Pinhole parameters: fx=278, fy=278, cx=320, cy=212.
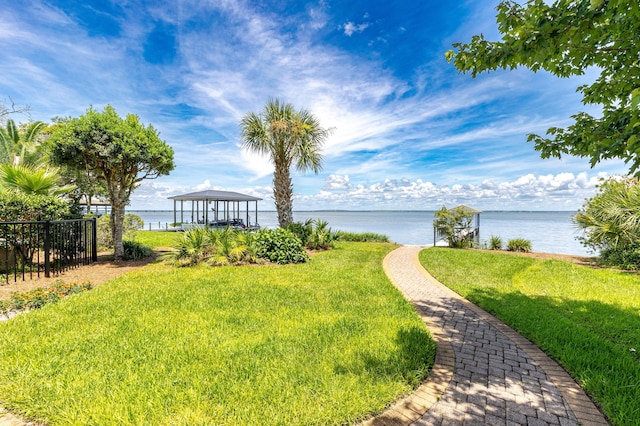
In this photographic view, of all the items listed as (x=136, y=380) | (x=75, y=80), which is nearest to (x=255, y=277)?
(x=136, y=380)

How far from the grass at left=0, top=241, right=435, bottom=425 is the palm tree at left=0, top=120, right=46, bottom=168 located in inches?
537

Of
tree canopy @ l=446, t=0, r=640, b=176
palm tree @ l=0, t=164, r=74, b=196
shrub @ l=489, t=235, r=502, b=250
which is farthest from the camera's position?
shrub @ l=489, t=235, r=502, b=250

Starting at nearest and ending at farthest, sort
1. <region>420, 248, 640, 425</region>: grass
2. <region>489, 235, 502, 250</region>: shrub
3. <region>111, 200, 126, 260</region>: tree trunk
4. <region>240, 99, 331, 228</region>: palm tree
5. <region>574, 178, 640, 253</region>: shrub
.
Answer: <region>420, 248, 640, 425</region>: grass
<region>574, 178, 640, 253</region>: shrub
<region>111, 200, 126, 260</region>: tree trunk
<region>240, 99, 331, 228</region>: palm tree
<region>489, 235, 502, 250</region>: shrub

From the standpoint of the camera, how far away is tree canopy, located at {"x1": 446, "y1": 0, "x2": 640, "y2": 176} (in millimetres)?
2361

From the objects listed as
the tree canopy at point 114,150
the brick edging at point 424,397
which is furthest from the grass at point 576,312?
Answer: the tree canopy at point 114,150

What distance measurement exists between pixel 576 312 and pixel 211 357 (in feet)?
22.1

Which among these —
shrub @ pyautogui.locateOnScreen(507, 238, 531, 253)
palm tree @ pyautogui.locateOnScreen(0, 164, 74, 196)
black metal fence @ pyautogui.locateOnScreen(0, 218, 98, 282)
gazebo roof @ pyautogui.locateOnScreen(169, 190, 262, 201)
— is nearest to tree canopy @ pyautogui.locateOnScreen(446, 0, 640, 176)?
black metal fence @ pyautogui.locateOnScreen(0, 218, 98, 282)

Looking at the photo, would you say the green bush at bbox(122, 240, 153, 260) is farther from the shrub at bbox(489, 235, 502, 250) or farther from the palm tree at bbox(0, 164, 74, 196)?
the shrub at bbox(489, 235, 502, 250)

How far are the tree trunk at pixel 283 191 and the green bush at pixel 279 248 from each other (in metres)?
3.62

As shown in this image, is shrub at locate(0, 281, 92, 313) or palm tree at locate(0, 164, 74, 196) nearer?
shrub at locate(0, 281, 92, 313)

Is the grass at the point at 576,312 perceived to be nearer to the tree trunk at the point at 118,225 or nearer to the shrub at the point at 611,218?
the shrub at the point at 611,218

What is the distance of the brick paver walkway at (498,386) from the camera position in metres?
2.59

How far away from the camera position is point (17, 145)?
602 inches

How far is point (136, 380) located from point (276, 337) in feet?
5.59
